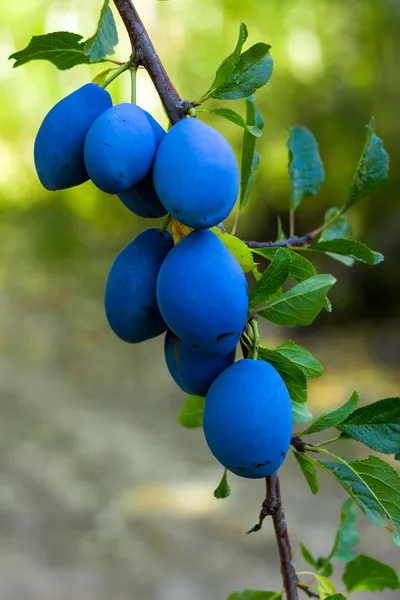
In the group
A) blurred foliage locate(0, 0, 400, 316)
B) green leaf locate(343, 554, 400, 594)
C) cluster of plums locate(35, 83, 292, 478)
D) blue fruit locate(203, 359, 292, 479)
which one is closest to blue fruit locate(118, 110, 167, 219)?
cluster of plums locate(35, 83, 292, 478)

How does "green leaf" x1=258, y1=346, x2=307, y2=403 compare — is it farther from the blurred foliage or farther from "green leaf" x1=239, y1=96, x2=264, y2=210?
the blurred foliage

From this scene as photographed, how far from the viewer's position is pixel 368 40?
15.8 ft

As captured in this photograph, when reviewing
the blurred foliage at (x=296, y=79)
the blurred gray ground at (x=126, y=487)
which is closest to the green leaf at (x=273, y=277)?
the blurred gray ground at (x=126, y=487)

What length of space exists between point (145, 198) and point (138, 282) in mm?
55

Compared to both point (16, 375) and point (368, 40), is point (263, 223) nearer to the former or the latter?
point (368, 40)

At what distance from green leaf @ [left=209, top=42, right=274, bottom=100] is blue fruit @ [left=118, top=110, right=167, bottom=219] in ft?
0.18

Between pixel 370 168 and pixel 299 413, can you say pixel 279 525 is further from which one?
pixel 370 168

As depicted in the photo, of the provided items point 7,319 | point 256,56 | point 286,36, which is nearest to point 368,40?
point 286,36

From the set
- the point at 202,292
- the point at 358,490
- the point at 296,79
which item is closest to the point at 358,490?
the point at 358,490

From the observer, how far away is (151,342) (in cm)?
496

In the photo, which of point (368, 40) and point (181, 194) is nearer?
point (181, 194)

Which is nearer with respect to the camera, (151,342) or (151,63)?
(151,63)

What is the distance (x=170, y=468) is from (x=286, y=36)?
10.7 ft

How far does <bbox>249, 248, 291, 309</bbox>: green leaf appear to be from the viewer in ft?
1.48
